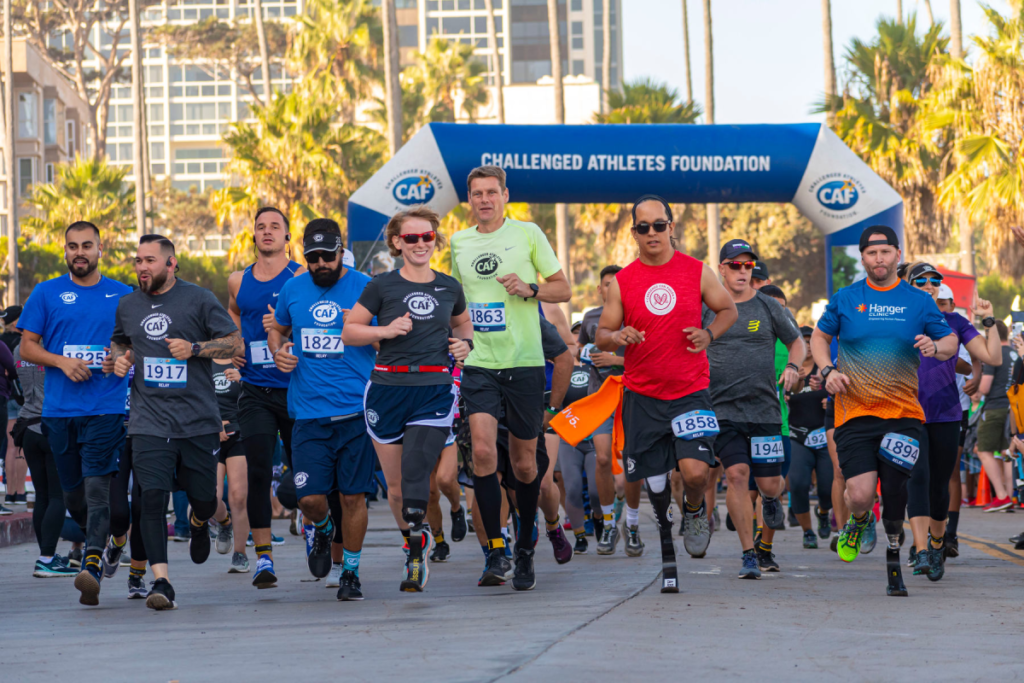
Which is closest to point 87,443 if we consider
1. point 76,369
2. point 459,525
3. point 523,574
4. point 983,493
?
point 76,369

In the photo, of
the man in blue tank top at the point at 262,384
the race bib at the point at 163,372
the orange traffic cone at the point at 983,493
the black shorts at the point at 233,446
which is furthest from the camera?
the orange traffic cone at the point at 983,493

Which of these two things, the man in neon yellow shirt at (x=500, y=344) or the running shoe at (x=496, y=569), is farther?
the running shoe at (x=496, y=569)

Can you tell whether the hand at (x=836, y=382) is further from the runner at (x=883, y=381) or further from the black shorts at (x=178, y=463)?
the black shorts at (x=178, y=463)

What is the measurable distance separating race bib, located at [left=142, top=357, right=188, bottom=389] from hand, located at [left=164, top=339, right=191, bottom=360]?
0.09m

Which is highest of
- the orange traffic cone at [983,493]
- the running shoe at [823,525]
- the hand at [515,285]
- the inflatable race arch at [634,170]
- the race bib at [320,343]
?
the inflatable race arch at [634,170]

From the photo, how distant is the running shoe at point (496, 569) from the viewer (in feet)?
25.2

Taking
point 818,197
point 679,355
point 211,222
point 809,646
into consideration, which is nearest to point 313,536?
point 679,355

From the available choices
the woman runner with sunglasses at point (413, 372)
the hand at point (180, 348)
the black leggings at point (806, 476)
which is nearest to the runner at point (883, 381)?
the woman runner with sunglasses at point (413, 372)

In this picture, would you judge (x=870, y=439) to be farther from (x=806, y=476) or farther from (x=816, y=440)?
(x=806, y=476)

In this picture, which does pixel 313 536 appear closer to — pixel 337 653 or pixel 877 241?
pixel 337 653

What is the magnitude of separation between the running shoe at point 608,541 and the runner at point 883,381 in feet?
8.24

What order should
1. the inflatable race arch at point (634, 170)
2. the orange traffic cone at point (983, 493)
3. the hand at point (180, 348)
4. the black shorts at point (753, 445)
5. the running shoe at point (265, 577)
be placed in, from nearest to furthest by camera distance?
the hand at point (180, 348), the running shoe at point (265, 577), the black shorts at point (753, 445), the inflatable race arch at point (634, 170), the orange traffic cone at point (983, 493)

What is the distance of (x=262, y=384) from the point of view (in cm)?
820

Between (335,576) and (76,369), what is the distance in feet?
6.15
